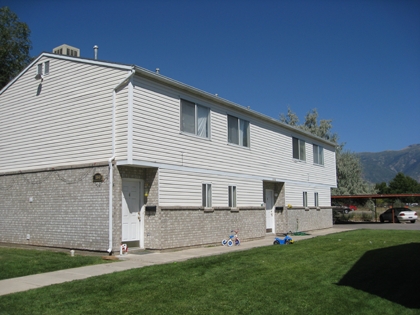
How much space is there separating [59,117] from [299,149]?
13.6 meters

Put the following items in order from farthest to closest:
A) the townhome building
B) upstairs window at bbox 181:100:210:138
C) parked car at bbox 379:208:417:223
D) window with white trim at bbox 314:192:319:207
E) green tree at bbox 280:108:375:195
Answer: green tree at bbox 280:108:375:195, parked car at bbox 379:208:417:223, window with white trim at bbox 314:192:319:207, upstairs window at bbox 181:100:210:138, the townhome building

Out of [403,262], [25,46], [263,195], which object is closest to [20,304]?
[403,262]

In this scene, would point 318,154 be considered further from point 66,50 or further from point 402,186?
point 402,186

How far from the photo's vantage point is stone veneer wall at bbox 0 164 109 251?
12906 millimetres

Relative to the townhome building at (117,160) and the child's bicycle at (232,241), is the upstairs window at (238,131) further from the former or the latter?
the child's bicycle at (232,241)

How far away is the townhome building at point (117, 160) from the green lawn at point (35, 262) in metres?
1.00

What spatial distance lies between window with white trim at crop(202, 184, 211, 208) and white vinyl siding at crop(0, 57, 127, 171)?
4104mm

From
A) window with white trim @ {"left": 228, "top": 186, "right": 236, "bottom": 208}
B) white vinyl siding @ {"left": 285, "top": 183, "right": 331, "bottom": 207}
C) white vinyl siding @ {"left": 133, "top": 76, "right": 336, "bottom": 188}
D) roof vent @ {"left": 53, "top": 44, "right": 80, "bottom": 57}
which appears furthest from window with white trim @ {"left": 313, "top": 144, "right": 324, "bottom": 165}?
roof vent @ {"left": 53, "top": 44, "right": 80, "bottom": 57}

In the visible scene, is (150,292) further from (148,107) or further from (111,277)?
(148,107)

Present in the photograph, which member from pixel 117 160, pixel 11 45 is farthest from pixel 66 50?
pixel 11 45

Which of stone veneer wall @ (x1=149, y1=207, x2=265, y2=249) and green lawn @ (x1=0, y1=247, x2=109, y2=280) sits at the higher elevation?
stone veneer wall @ (x1=149, y1=207, x2=265, y2=249)

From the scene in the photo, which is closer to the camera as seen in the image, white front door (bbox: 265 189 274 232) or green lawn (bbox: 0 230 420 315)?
green lawn (bbox: 0 230 420 315)

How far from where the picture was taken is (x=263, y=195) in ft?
69.1

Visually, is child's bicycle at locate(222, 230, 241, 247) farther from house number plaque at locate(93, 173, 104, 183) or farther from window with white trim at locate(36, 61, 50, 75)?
window with white trim at locate(36, 61, 50, 75)
